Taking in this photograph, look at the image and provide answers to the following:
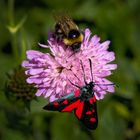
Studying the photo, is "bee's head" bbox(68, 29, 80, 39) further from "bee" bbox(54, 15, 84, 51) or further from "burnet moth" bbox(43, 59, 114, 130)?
"burnet moth" bbox(43, 59, 114, 130)

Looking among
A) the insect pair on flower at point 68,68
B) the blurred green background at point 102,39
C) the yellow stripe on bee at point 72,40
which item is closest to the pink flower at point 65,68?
the insect pair on flower at point 68,68

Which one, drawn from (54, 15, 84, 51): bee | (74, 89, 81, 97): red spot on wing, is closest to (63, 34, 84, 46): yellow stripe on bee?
(54, 15, 84, 51): bee

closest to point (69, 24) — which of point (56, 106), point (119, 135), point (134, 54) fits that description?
point (56, 106)

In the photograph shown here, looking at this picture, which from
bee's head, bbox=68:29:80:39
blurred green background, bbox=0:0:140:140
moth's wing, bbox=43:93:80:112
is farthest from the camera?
blurred green background, bbox=0:0:140:140

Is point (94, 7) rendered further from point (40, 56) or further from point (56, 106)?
point (56, 106)

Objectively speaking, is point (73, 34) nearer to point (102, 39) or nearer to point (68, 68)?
point (68, 68)

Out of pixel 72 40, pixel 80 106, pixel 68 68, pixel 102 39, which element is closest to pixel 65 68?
pixel 68 68

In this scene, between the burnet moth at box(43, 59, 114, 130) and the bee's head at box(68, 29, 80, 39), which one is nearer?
the burnet moth at box(43, 59, 114, 130)

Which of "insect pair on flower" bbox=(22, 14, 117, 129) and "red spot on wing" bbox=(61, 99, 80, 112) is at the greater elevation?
"insect pair on flower" bbox=(22, 14, 117, 129)
